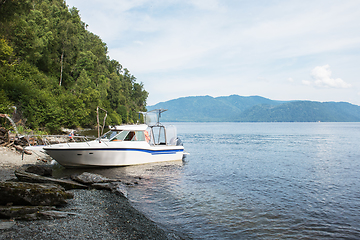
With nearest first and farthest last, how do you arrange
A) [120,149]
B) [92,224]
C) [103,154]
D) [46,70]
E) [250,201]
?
[92,224], [250,201], [103,154], [120,149], [46,70]

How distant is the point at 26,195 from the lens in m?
6.62

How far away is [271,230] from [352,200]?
5961mm

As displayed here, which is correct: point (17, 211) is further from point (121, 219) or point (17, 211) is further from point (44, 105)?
point (44, 105)

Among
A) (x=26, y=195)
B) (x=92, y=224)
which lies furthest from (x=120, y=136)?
(x=92, y=224)

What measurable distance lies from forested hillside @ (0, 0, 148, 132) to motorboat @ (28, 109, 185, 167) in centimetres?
436

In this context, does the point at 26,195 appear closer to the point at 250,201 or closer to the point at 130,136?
the point at 250,201

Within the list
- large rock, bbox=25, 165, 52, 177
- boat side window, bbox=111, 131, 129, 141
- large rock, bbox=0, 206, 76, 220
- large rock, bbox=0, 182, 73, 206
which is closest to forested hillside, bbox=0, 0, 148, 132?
boat side window, bbox=111, 131, 129, 141

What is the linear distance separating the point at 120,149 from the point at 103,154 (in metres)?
1.17

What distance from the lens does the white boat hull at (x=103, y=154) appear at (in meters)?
15.6

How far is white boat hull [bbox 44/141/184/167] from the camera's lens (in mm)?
15555

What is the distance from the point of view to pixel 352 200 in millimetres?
11109

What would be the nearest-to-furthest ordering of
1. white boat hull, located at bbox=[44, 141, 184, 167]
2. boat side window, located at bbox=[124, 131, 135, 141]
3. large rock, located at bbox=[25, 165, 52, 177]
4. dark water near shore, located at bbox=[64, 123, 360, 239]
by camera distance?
dark water near shore, located at bbox=[64, 123, 360, 239] → large rock, located at bbox=[25, 165, 52, 177] → white boat hull, located at bbox=[44, 141, 184, 167] → boat side window, located at bbox=[124, 131, 135, 141]

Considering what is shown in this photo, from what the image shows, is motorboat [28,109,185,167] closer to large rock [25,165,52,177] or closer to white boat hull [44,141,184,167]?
white boat hull [44,141,184,167]

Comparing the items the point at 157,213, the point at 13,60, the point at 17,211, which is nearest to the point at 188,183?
the point at 157,213
